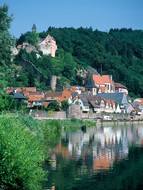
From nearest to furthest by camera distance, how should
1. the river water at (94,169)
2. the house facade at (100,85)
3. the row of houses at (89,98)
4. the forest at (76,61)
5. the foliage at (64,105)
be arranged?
the river water at (94,169) → the foliage at (64,105) → the row of houses at (89,98) → the forest at (76,61) → the house facade at (100,85)

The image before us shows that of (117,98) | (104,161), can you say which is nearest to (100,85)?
(117,98)

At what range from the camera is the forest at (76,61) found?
9581 centimetres

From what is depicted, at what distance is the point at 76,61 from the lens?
138m

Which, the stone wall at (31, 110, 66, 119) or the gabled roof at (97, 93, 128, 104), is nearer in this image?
the stone wall at (31, 110, 66, 119)

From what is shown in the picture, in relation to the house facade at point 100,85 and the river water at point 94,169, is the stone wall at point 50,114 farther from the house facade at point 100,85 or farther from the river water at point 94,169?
the house facade at point 100,85

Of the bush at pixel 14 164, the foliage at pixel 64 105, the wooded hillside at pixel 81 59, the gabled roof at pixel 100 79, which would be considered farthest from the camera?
the gabled roof at pixel 100 79

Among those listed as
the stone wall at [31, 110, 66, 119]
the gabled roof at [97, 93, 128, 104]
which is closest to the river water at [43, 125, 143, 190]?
the stone wall at [31, 110, 66, 119]

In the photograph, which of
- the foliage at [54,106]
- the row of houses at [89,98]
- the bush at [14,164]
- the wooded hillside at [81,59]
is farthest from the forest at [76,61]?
the bush at [14,164]

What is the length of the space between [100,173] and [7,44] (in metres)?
9.97

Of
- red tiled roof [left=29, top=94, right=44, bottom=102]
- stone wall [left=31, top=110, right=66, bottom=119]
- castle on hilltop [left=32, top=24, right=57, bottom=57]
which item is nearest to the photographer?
stone wall [left=31, top=110, right=66, bottom=119]

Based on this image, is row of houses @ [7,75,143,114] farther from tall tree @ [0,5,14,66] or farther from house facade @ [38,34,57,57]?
tall tree @ [0,5,14,66]

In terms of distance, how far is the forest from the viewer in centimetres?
9581

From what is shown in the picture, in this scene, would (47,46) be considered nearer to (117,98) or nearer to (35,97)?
(117,98)

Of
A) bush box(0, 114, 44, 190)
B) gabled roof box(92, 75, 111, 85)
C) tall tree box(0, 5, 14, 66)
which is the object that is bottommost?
bush box(0, 114, 44, 190)
